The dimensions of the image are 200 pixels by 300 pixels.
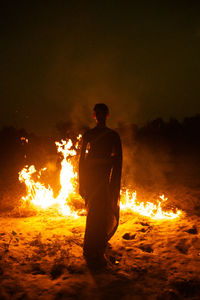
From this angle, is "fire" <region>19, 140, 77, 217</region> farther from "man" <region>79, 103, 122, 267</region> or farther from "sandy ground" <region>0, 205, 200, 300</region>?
"man" <region>79, 103, 122, 267</region>

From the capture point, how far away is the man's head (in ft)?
14.1

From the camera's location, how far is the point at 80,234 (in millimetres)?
5672

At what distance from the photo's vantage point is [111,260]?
4488mm

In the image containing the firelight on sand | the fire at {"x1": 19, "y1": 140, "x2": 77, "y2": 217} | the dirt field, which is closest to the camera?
the dirt field

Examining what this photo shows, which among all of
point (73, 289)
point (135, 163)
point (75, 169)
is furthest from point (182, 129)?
point (73, 289)

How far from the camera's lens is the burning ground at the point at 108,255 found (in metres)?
3.55

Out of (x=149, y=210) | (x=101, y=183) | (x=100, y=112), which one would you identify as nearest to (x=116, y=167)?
(x=101, y=183)

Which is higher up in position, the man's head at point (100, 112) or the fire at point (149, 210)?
the man's head at point (100, 112)

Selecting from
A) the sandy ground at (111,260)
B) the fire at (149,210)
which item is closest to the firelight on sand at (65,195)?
the fire at (149,210)

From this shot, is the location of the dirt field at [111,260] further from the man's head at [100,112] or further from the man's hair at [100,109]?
the man's hair at [100,109]

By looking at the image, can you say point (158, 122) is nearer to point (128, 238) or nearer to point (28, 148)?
point (28, 148)

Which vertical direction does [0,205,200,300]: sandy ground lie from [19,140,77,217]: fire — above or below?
below

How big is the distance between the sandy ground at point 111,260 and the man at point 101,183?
0.45 meters

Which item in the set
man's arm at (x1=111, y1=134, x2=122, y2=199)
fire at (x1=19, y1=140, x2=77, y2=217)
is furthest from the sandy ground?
fire at (x1=19, y1=140, x2=77, y2=217)
